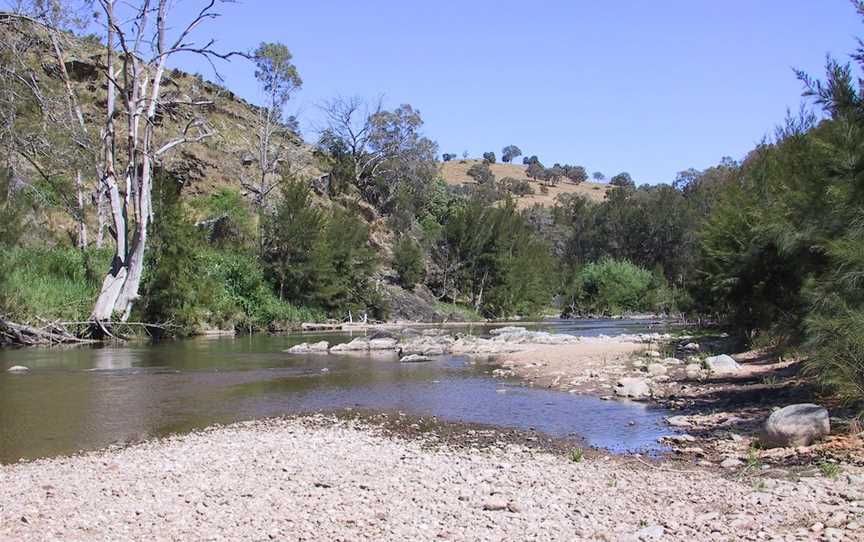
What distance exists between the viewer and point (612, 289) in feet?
241

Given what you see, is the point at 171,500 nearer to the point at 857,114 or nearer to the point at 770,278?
the point at 857,114

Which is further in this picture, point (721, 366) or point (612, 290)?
point (612, 290)

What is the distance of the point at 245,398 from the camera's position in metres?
14.6

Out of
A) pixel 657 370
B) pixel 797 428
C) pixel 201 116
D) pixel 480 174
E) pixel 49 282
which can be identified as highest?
pixel 480 174

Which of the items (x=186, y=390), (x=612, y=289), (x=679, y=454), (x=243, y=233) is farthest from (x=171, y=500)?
(x=612, y=289)

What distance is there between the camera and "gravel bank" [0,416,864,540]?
6.04 m

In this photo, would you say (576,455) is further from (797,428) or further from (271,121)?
(271,121)

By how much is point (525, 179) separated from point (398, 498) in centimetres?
14599

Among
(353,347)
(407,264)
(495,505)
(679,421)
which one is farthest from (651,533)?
(407,264)

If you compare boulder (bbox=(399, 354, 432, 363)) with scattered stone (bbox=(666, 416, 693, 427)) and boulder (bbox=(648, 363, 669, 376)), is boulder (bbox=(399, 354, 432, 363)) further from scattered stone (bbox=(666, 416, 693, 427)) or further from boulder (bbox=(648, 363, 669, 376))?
scattered stone (bbox=(666, 416, 693, 427))

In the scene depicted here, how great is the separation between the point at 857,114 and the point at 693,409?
18.1ft

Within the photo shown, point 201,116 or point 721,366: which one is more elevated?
point 201,116

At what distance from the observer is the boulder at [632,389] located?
14.4m

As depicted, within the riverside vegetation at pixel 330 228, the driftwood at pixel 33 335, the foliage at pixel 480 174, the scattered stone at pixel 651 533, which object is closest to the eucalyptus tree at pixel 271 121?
the riverside vegetation at pixel 330 228
